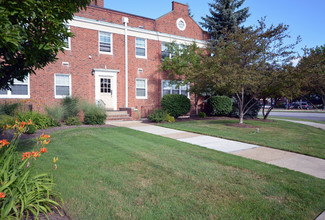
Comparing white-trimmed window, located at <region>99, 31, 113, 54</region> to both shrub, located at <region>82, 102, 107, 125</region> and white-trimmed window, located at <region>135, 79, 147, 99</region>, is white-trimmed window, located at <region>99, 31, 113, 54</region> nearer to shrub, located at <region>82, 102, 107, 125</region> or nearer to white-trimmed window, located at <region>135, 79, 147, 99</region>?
white-trimmed window, located at <region>135, 79, 147, 99</region>

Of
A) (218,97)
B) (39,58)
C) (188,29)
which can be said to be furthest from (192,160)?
(188,29)

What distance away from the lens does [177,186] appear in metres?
3.71

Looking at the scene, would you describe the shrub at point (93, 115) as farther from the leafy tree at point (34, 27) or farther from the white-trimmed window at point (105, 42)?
the leafy tree at point (34, 27)

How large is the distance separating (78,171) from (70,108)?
7922mm

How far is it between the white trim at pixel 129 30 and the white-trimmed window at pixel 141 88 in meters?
3.31

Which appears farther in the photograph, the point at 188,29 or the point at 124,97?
the point at 188,29

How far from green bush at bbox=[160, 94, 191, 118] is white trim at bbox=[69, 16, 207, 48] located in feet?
17.7

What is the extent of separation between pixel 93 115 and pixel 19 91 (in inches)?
191

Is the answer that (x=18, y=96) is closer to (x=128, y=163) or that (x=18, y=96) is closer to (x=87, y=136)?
(x=87, y=136)

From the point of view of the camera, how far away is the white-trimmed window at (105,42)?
A: 575 inches

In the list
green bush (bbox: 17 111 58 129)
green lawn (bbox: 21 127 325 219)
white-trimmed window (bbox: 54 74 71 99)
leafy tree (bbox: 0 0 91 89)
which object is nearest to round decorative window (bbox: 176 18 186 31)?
white-trimmed window (bbox: 54 74 71 99)

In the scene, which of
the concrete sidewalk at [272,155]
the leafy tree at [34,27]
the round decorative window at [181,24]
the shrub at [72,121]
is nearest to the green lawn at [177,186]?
the concrete sidewalk at [272,155]

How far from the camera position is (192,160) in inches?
204

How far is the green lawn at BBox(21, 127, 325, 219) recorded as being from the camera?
2939 mm
